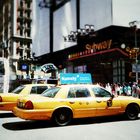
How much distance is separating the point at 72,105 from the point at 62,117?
0.51 meters

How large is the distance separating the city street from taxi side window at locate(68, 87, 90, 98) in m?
0.98

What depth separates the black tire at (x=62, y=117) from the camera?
9.70m

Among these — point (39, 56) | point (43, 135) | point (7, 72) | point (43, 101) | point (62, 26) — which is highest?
point (62, 26)

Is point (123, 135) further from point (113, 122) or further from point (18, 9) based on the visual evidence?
point (18, 9)

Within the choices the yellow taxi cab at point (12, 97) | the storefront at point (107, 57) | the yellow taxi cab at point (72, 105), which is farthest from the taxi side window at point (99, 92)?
the storefront at point (107, 57)

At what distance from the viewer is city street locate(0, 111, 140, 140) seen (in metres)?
7.96

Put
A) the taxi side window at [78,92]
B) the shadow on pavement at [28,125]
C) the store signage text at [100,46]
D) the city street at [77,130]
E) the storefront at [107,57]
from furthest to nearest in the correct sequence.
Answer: the store signage text at [100,46] → the storefront at [107,57] → the taxi side window at [78,92] → the shadow on pavement at [28,125] → the city street at [77,130]

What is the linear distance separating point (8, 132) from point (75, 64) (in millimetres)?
39403

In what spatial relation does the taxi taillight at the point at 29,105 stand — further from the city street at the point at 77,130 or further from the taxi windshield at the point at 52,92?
the taxi windshield at the point at 52,92

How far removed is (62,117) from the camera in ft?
32.2

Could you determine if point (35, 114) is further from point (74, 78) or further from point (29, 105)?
point (74, 78)

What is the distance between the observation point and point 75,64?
47969mm

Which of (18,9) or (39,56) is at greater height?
(18,9)

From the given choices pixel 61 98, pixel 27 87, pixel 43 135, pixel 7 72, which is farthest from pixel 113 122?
pixel 7 72
